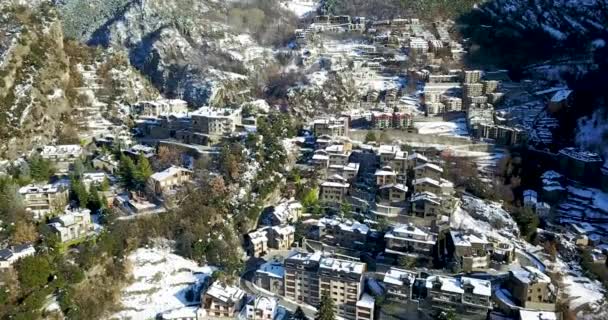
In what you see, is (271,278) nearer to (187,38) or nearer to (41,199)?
(41,199)

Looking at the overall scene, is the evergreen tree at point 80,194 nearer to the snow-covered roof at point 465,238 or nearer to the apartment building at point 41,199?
the apartment building at point 41,199

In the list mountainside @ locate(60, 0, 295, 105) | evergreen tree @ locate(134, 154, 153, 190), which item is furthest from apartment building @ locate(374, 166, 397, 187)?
mountainside @ locate(60, 0, 295, 105)

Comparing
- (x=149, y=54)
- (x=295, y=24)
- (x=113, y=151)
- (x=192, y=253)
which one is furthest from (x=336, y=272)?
(x=295, y=24)

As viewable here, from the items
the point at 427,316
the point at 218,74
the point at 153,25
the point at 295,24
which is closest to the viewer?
the point at 427,316

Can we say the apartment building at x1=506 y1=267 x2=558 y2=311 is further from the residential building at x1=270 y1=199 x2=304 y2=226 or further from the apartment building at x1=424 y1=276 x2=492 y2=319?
the residential building at x1=270 y1=199 x2=304 y2=226

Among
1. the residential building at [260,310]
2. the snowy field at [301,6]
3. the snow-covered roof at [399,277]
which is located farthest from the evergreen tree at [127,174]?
the snowy field at [301,6]

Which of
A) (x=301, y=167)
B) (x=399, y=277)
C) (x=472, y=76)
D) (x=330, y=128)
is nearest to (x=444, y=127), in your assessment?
(x=472, y=76)

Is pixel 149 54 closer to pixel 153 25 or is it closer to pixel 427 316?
Answer: pixel 153 25
